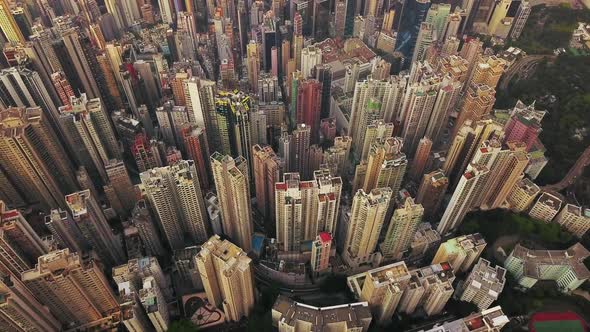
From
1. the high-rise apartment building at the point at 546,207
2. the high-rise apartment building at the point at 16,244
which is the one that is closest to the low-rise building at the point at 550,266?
the high-rise apartment building at the point at 546,207

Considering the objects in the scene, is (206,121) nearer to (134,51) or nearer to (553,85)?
(134,51)

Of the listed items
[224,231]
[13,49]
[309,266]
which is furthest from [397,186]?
[13,49]

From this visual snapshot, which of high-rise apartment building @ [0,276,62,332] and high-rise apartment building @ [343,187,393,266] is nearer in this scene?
high-rise apartment building @ [0,276,62,332]

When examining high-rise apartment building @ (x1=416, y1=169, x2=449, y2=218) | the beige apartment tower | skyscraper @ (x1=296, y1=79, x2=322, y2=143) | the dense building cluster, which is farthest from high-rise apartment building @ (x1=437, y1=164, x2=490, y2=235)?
skyscraper @ (x1=296, y1=79, x2=322, y2=143)

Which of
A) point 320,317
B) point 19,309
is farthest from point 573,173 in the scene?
point 19,309

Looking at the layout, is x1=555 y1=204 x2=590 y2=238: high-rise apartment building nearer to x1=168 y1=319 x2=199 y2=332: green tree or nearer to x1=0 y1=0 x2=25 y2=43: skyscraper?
x1=168 y1=319 x2=199 y2=332: green tree

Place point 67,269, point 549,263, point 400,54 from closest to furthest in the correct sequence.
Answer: point 67,269
point 549,263
point 400,54

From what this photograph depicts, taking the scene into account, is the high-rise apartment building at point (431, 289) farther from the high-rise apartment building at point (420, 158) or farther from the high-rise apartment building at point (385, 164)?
the high-rise apartment building at point (420, 158)

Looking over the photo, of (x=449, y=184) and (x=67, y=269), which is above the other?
(x=67, y=269)
